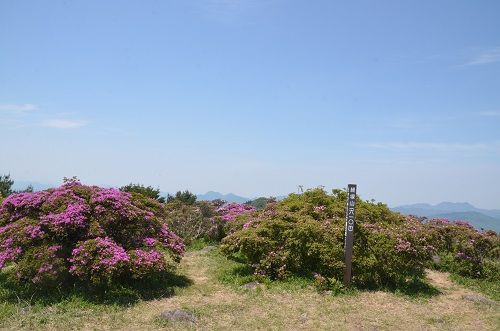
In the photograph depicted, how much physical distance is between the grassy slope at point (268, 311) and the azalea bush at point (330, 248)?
0.66 m

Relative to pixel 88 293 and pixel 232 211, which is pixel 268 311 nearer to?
pixel 88 293

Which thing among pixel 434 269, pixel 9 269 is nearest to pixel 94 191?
pixel 9 269

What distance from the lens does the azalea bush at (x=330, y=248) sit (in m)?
11.5

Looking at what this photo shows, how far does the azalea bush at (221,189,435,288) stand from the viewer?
451 inches

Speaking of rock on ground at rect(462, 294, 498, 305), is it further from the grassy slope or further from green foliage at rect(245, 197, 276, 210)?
green foliage at rect(245, 197, 276, 210)

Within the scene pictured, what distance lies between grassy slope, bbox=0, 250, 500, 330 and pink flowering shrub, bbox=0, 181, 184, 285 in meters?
0.73

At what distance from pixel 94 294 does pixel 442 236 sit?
38.2 feet

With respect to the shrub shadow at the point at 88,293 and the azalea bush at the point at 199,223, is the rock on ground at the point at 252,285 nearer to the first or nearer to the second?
the shrub shadow at the point at 88,293

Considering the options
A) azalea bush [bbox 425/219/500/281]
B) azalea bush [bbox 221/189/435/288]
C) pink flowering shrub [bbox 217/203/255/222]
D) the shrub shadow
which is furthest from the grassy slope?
pink flowering shrub [bbox 217/203/255/222]

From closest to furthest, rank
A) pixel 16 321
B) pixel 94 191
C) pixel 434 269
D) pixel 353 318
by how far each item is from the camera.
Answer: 1. pixel 16 321
2. pixel 353 318
3. pixel 94 191
4. pixel 434 269

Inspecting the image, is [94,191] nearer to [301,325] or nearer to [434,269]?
[301,325]

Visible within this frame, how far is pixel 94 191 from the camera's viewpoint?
456 inches

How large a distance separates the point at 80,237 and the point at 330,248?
6.54 m

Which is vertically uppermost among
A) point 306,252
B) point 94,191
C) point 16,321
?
point 94,191
